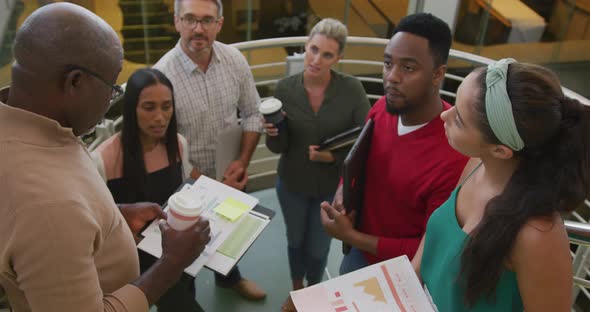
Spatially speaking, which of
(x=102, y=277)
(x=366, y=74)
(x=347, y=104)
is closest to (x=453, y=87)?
(x=366, y=74)

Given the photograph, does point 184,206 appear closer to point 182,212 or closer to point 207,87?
point 182,212

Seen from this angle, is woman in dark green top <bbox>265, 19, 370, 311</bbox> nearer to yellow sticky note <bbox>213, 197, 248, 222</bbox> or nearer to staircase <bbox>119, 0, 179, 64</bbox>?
yellow sticky note <bbox>213, 197, 248, 222</bbox>

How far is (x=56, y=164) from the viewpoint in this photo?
1038 mm

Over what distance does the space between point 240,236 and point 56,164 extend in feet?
2.84

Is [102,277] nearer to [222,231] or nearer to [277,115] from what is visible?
[222,231]

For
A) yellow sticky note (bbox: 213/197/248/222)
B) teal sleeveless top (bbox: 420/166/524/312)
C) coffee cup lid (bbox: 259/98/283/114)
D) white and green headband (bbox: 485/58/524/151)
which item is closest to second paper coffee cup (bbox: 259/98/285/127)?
coffee cup lid (bbox: 259/98/283/114)

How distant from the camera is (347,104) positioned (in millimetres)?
2307

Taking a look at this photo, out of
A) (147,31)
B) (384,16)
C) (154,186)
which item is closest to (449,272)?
(154,186)

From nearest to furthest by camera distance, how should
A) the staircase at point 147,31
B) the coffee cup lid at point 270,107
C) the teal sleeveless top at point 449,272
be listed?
the teal sleeveless top at point 449,272
the coffee cup lid at point 270,107
the staircase at point 147,31

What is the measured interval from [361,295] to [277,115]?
1.04 m

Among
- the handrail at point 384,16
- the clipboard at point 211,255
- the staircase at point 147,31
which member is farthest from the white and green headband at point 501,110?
the handrail at point 384,16

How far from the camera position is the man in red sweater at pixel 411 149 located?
5.26 feet

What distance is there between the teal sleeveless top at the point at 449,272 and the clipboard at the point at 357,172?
0.35m

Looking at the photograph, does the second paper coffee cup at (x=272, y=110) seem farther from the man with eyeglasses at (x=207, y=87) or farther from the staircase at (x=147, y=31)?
the staircase at (x=147, y=31)
